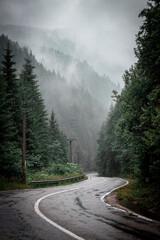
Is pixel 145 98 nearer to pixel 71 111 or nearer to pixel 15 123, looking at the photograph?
pixel 15 123

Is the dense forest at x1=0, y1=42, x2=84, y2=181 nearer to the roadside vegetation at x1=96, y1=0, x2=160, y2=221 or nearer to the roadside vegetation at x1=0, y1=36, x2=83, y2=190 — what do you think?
the roadside vegetation at x1=0, y1=36, x2=83, y2=190

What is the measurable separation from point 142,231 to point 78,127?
162316 millimetres

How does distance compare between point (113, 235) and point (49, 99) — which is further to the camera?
point (49, 99)

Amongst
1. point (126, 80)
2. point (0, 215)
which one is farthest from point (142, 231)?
point (126, 80)

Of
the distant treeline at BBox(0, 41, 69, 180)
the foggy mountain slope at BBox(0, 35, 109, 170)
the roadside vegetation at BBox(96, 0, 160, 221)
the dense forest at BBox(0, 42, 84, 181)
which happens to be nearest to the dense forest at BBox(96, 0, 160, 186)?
the roadside vegetation at BBox(96, 0, 160, 221)

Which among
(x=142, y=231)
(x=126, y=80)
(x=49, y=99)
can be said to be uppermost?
(x=49, y=99)

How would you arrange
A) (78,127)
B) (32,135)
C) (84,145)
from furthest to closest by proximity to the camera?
(78,127) → (84,145) → (32,135)

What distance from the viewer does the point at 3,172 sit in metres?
15.8

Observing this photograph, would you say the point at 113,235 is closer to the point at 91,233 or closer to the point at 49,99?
the point at 91,233

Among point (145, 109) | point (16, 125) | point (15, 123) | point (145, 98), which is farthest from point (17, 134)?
point (145, 109)

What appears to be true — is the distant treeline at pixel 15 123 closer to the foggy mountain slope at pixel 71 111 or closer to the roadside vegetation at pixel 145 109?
the roadside vegetation at pixel 145 109

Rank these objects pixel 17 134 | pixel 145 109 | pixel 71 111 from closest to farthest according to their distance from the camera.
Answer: pixel 145 109 < pixel 17 134 < pixel 71 111

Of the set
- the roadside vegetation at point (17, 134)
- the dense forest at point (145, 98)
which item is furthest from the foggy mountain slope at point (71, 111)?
the dense forest at point (145, 98)

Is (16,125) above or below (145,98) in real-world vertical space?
below
